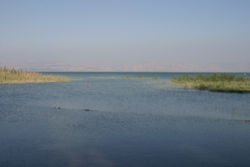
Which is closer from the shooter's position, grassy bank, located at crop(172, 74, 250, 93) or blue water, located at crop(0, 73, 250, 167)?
blue water, located at crop(0, 73, 250, 167)

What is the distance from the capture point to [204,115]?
59.4 ft

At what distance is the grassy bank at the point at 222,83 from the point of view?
36188 millimetres

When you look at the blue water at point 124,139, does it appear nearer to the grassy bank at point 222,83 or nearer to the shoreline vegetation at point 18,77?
the grassy bank at point 222,83

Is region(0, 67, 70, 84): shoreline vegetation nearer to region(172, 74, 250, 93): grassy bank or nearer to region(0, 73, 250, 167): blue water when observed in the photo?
region(172, 74, 250, 93): grassy bank

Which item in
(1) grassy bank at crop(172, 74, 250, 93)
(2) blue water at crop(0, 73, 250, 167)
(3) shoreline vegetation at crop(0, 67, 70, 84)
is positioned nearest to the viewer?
(2) blue water at crop(0, 73, 250, 167)

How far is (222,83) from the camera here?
1649 inches

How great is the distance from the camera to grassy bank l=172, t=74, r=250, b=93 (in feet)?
119

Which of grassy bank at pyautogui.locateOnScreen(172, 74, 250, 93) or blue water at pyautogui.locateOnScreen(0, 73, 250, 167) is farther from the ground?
grassy bank at pyautogui.locateOnScreen(172, 74, 250, 93)

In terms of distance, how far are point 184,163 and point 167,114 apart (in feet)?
32.1

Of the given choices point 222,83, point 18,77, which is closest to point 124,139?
point 222,83

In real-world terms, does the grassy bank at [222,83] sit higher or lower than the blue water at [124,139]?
higher

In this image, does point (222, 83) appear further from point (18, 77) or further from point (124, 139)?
point (18, 77)

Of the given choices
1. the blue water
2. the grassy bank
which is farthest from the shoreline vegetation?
the blue water

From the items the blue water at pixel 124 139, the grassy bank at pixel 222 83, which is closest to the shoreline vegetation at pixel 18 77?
the grassy bank at pixel 222 83
